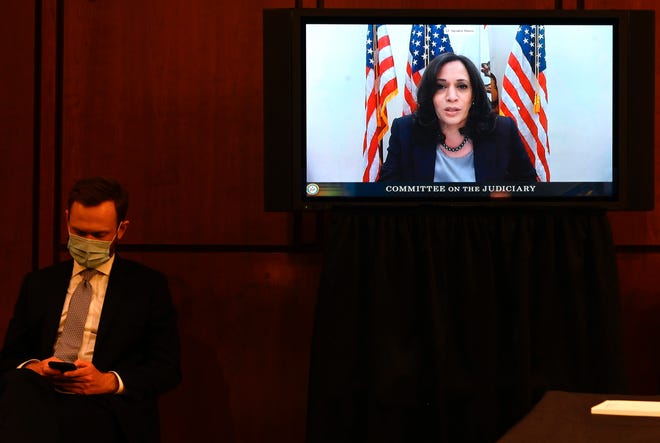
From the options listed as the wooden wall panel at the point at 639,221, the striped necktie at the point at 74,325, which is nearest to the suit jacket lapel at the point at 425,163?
the wooden wall panel at the point at 639,221

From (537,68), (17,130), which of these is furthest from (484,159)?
(17,130)

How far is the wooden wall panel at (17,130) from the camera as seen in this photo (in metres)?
3.39

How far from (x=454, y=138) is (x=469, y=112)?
110mm

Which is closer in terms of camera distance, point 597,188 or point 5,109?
point 597,188

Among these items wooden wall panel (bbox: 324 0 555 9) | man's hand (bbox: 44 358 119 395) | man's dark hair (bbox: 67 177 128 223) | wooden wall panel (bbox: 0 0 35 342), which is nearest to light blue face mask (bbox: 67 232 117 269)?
man's dark hair (bbox: 67 177 128 223)

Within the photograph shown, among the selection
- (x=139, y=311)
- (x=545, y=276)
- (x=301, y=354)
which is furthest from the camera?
(x=301, y=354)

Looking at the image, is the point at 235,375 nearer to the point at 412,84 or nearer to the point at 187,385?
the point at 187,385

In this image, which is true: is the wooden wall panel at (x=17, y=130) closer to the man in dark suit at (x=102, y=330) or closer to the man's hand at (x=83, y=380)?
the man in dark suit at (x=102, y=330)

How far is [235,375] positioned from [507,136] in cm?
146

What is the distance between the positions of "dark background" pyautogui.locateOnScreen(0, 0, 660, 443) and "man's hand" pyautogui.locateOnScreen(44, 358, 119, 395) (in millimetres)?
929

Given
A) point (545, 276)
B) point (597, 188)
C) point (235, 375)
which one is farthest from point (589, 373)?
point (235, 375)

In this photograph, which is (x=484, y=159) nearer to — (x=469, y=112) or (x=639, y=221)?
(x=469, y=112)

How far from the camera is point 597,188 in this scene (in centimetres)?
296

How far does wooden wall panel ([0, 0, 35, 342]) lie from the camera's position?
3389mm
